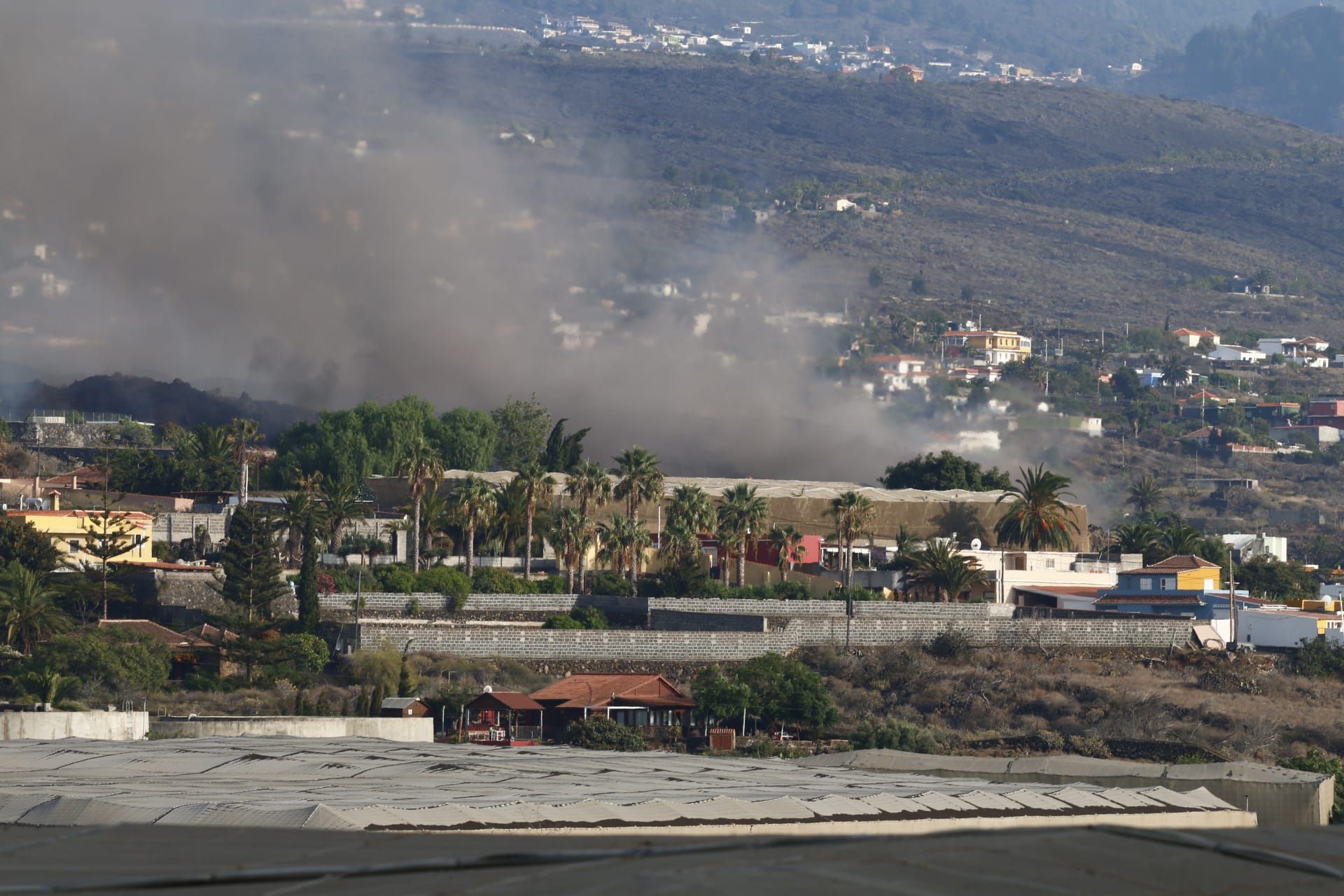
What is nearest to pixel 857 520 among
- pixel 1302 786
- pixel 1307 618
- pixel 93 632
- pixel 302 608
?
pixel 1307 618

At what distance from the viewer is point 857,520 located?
298ft

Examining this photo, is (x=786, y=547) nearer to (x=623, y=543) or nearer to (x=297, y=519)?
(x=623, y=543)

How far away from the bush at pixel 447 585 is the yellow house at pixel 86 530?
12.5 meters

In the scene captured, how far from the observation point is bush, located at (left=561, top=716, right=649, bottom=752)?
2457 inches

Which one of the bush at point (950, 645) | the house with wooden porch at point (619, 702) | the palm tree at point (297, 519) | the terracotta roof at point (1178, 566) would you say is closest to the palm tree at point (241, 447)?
the palm tree at point (297, 519)

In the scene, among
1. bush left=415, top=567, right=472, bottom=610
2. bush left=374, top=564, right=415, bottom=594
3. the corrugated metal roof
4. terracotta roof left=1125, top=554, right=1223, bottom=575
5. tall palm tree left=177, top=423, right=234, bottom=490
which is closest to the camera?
the corrugated metal roof

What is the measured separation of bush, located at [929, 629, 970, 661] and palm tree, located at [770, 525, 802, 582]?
38.7ft

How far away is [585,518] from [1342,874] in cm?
7473

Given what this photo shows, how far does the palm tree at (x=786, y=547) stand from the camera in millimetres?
90938

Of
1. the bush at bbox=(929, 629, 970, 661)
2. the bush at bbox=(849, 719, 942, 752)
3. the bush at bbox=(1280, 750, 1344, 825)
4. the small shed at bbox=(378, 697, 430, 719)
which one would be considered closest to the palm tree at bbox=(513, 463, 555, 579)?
the bush at bbox=(929, 629, 970, 661)

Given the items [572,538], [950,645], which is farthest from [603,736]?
[572,538]

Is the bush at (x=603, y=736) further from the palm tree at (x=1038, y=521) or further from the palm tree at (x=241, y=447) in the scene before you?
the palm tree at (x=1038, y=521)

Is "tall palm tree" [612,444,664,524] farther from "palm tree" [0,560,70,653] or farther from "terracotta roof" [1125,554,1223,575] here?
"palm tree" [0,560,70,653]

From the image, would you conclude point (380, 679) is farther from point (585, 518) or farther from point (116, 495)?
point (116, 495)
